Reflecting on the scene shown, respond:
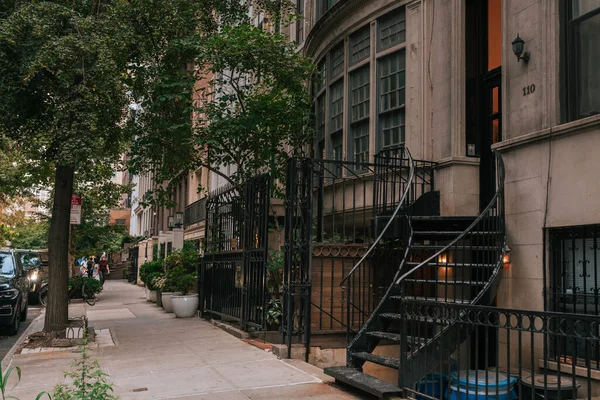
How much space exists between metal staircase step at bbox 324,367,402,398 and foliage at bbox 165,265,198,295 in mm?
9338

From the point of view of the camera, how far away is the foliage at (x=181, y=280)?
52.7 ft

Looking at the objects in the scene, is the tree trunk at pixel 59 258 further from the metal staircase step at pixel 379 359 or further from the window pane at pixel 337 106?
the metal staircase step at pixel 379 359

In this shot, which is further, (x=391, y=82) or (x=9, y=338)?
(x=9, y=338)

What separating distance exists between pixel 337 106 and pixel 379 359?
6953mm

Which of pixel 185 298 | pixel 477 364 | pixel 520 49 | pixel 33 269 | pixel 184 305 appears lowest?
pixel 184 305

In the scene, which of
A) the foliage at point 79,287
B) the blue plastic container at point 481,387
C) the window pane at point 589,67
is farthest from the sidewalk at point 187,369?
the foliage at point 79,287

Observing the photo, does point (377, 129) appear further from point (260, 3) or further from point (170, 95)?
point (260, 3)

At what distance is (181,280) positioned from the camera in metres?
16.2

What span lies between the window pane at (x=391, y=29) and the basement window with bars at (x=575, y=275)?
16.7 ft

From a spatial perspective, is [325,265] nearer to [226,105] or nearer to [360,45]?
[360,45]

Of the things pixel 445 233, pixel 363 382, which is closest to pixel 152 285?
pixel 445 233

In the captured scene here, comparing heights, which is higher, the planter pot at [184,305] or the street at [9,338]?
the planter pot at [184,305]

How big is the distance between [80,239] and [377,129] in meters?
17.5

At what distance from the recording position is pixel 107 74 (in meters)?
10.4
